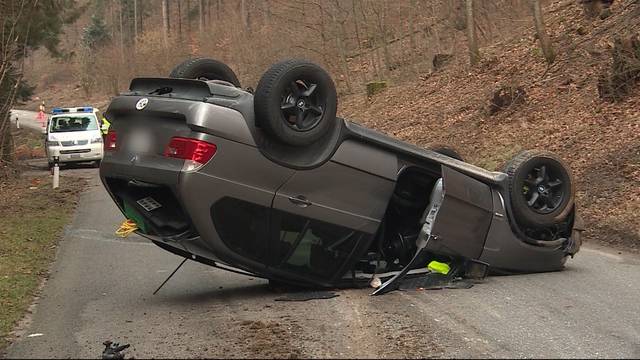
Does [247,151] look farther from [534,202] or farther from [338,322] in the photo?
[534,202]

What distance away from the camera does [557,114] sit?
16297 mm

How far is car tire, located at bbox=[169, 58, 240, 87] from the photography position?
7320mm

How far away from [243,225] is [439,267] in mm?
2186

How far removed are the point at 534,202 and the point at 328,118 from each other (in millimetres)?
2807

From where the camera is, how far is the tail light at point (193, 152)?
568 centimetres

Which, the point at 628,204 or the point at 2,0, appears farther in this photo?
the point at 2,0

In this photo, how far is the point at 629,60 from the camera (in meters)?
14.8

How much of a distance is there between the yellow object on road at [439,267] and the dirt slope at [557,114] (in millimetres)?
4492

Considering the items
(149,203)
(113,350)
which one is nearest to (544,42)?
(149,203)

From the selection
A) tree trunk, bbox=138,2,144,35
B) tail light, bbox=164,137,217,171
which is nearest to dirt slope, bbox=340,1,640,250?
tail light, bbox=164,137,217,171

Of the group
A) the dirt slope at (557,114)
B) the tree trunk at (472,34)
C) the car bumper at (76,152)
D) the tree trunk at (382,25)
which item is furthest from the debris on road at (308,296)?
the tree trunk at (382,25)

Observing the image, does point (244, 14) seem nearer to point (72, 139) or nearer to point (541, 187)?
point (72, 139)

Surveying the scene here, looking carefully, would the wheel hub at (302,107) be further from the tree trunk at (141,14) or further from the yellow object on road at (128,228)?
the tree trunk at (141,14)

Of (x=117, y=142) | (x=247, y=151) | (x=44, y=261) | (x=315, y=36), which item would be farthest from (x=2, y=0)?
(x=315, y=36)
